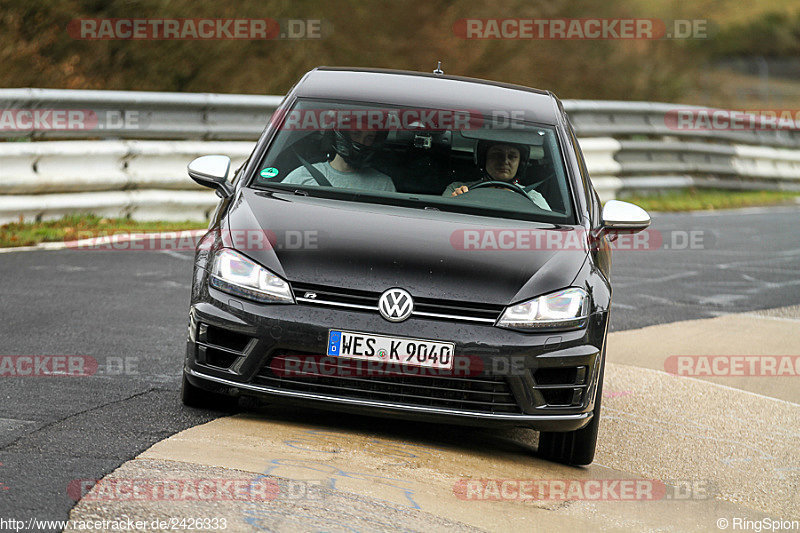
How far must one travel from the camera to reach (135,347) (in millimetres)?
7152

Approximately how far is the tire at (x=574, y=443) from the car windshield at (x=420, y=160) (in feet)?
3.28

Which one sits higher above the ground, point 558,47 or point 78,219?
point 558,47

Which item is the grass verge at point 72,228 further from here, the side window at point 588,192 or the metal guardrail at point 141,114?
the side window at point 588,192

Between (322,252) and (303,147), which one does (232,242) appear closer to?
(322,252)

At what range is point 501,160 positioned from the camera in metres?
6.38

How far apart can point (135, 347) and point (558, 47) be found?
18.1 metres

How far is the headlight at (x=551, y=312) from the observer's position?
5.16 metres

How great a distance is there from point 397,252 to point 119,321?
10.6ft

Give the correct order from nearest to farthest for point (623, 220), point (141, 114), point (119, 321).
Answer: point (623, 220), point (119, 321), point (141, 114)

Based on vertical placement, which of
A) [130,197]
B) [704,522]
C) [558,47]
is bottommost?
[704,522]

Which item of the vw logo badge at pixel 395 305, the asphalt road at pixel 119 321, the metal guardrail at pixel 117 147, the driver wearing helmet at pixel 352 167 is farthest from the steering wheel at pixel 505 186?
the metal guardrail at pixel 117 147

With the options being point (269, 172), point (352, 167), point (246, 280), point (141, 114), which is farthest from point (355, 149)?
point (141, 114)

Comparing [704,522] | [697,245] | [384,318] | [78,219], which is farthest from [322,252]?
[697,245]

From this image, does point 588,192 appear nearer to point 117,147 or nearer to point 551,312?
point 551,312
